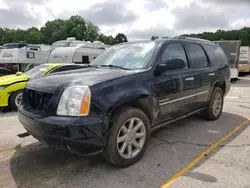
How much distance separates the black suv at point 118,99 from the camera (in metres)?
2.73

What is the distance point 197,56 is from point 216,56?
3.22ft

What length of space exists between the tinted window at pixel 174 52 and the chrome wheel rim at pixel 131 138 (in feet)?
4.01

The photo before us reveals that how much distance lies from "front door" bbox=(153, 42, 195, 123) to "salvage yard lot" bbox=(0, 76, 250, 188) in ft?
1.87

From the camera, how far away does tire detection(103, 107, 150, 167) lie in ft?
9.69

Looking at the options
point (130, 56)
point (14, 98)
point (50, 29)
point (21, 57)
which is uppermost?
point (50, 29)

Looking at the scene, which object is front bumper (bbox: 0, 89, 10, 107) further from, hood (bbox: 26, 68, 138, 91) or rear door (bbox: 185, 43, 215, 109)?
rear door (bbox: 185, 43, 215, 109)

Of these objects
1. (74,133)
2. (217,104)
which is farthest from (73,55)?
(74,133)

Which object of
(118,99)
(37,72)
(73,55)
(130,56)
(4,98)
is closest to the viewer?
(118,99)

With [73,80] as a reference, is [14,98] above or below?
below

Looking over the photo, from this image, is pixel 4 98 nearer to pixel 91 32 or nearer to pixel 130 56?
pixel 130 56

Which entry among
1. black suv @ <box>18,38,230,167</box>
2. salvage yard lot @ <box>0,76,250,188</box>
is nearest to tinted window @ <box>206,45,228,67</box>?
black suv @ <box>18,38,230,167</box>

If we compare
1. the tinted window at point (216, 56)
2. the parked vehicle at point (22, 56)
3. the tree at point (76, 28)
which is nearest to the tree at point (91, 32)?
the tree at point (76, 28)

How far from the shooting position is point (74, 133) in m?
2.64

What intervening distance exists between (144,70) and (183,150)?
1.48m
